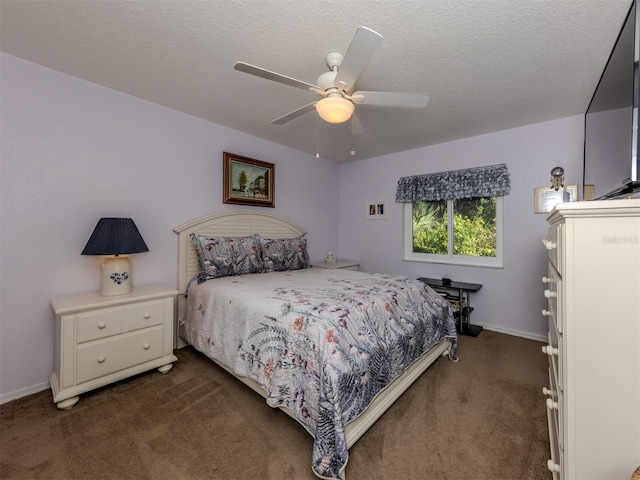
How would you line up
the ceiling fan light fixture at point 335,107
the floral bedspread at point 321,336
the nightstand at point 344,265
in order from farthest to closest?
the nightstand at point 344,265, the ceiling fan light fixture at point 335,107, the floral bedspread at point 321,336

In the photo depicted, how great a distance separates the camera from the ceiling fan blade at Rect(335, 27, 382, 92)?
1.25 m

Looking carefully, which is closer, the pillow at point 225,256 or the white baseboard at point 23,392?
the white baseboard at point 23,392

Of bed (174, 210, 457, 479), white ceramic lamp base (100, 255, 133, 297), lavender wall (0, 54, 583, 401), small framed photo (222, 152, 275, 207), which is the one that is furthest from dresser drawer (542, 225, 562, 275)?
small framed photo (222, 152, 275, 207)

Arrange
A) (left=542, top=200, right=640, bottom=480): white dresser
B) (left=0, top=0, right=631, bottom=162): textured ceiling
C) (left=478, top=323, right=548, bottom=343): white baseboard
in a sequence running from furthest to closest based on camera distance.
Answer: (left=478, top=323, right=548, bottom=343): white baseboard, (left=0, top=0, right=631, bottom=162): textured ceiling, (left=542, top=200, right=640, bottom=480): white dresser

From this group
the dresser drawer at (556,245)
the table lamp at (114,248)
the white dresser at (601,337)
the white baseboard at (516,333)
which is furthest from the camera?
the white baseboard at (516,333)

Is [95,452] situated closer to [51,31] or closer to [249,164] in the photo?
[51,31]

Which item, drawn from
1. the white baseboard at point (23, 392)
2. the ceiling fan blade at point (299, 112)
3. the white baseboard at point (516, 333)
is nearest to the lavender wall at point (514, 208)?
the white baseboard at point (516, 333)

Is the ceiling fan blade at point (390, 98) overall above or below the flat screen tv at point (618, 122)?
above

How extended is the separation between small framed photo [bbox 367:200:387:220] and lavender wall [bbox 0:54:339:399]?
99.4 inches

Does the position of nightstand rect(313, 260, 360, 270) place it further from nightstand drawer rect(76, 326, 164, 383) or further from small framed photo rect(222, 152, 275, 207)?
nightstand drawer rect(76, 326, 164, 383)

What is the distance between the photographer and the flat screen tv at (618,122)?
1.17 meters

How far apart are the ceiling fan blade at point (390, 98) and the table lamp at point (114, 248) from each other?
2.01 m

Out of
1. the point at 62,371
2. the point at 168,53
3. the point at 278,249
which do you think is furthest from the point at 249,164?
the point at 62,371

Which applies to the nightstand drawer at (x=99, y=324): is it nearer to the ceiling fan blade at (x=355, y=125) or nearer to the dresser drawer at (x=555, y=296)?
the ceiling fan blade at (x=355, y=125)
